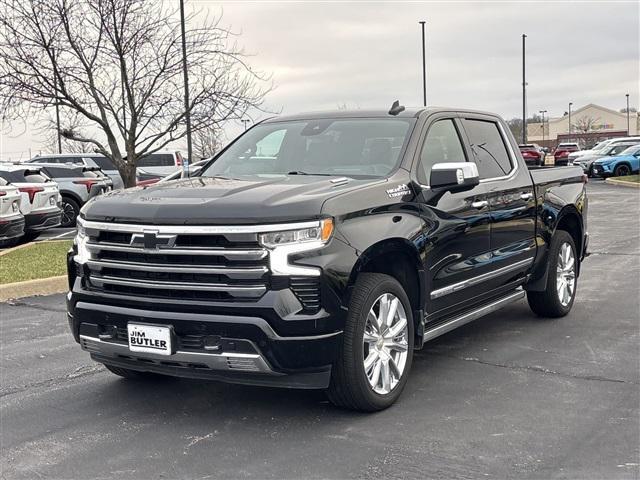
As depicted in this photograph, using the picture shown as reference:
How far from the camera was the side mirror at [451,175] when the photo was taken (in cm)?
480

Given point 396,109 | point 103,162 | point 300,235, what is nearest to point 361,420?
point 300,235

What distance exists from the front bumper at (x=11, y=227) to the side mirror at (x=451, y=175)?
9.23m

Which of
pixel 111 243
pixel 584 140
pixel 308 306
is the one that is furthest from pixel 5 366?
pixel 584 140

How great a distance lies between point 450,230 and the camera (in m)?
5.07

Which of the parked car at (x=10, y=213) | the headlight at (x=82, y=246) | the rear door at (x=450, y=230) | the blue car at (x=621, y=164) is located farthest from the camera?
the blue car at (x=621, y=164)

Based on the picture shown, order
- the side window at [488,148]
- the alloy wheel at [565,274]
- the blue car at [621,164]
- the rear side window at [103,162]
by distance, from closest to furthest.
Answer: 1. the side window at [488,148]
2. the alloy wheel at [565,274]
3. the rear side window at [103,162]
4. the blue car at [621,164]

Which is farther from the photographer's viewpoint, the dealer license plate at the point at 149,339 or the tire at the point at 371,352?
the tire at the point at 371,352

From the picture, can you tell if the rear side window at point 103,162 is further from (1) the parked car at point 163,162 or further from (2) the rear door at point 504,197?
(2) the rear door at point 504,197

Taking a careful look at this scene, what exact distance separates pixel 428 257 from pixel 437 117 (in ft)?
4.14

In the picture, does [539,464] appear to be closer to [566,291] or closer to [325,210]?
[325,210]

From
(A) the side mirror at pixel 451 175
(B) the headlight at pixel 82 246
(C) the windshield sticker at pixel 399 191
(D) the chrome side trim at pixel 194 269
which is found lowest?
(D) the chrome side trim at pixel 194 269

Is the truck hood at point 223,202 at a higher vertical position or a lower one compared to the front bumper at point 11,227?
higher

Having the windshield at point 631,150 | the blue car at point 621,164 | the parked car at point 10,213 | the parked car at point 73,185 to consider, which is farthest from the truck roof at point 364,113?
the windshield at point 631,150

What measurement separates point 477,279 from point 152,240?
100 inches
